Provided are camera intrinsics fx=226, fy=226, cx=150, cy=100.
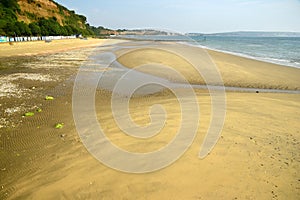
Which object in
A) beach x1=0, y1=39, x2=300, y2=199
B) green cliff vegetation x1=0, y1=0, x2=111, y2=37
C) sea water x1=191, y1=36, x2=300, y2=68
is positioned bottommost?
beach x1=0, y1=39, x2=300, y2=199

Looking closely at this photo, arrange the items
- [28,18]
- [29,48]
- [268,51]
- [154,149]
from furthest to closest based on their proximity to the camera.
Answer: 1. [28,18]
2. [268,51]
3. [29,48]
4. [154,149]

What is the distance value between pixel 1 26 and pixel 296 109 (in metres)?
49.6

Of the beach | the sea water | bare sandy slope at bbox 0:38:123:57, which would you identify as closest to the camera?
the beach

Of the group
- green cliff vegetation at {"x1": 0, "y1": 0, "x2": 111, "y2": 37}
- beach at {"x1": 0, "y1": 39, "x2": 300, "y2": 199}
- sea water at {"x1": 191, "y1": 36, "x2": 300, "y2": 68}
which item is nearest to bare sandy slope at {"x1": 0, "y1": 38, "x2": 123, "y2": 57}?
green cliff vegetation at {"x1": 0, "y1": 0, "x2": 111, "y2": 37}

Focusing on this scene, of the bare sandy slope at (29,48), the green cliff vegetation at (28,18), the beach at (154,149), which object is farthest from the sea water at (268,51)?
the green cliff vegetation at (28,18)

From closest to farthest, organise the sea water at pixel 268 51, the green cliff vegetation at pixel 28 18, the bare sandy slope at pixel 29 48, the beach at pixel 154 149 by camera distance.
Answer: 1. the beach at pixel 154 149
2. the sea water at pixel 268 51
3. the bare sandy slope at pixel 29 48
4. the green cliff vegetation at pixel 28 18

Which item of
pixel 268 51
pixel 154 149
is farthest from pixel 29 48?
pixel 268 51

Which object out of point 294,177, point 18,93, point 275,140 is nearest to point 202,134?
point 275,140

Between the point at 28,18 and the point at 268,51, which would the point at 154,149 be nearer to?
the point at 268,51

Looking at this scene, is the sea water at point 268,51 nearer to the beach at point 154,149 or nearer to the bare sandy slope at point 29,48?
the beach at point 154,149

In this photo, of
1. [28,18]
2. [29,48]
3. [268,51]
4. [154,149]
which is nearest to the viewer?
[154,149]

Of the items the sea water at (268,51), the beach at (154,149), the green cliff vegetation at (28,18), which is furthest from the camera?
the green cliff vegetation at (28,18)

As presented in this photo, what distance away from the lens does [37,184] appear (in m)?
3.66

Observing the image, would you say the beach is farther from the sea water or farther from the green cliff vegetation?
the green cliff vegetation
